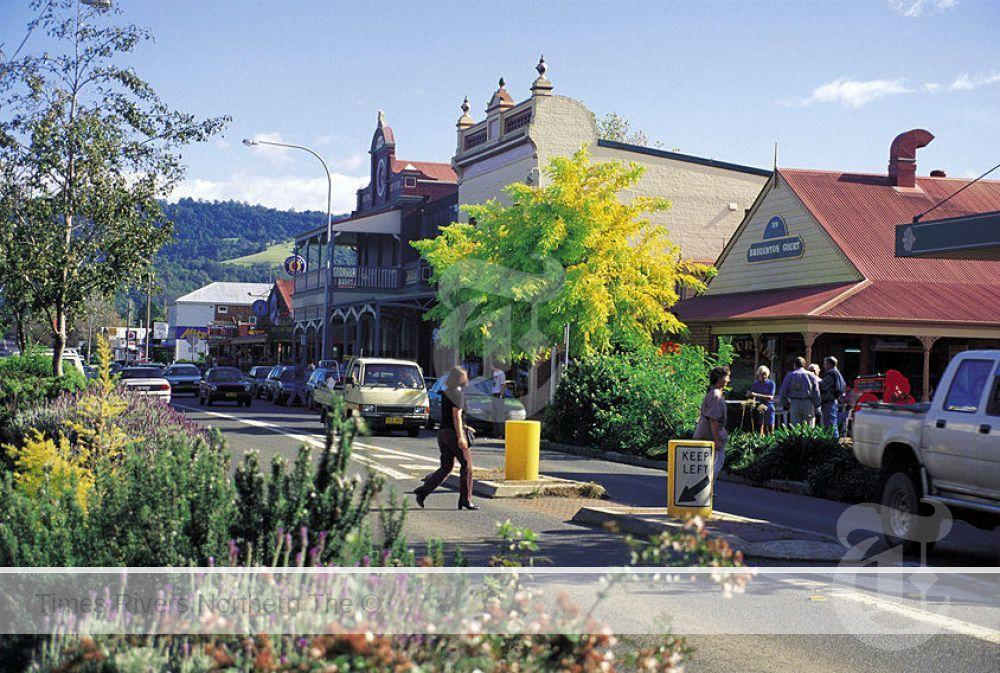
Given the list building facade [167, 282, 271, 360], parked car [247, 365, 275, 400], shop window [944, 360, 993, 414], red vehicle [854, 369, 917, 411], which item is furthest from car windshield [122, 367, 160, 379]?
building facade [167, 282, 271, 360]

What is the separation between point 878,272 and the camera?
1190 inches

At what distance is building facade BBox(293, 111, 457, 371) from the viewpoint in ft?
163

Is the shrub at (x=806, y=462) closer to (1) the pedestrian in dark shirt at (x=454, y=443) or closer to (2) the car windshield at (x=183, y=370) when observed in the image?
(1) the pedestrian in dark shirt at (x=454, y=443)

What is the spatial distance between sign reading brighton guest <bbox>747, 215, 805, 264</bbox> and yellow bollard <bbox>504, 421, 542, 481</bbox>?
17.4 m

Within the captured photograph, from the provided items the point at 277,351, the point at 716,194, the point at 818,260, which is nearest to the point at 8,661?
the point at 818,260

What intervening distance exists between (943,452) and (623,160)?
105ft

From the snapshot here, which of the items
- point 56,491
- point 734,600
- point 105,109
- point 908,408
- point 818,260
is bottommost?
point 734,600

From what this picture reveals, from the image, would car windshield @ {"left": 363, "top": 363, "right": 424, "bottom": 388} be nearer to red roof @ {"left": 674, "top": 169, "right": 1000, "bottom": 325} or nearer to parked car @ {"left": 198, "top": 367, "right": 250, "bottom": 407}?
red roof @ {"left": 674, "top": 169, "right": 1000, "bottom": 325}

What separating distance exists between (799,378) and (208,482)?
17295mm

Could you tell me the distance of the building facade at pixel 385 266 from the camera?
1956 inches

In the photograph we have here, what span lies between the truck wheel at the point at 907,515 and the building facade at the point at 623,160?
28965 millimetres

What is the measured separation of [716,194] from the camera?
43.8 metres

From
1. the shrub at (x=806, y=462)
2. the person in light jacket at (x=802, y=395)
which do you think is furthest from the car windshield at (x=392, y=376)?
the person in light jacket at (x=802, y=395)

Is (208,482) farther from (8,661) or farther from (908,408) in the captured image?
(908,408)
